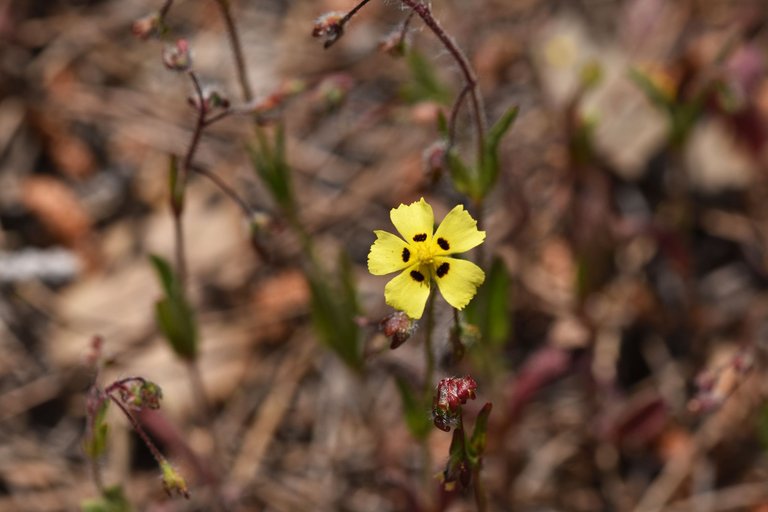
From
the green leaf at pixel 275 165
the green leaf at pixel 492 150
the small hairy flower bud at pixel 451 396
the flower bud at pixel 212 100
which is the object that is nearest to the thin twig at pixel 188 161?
the flower bud at pixel 212 100

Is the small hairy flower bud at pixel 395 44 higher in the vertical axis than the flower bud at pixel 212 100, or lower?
higher

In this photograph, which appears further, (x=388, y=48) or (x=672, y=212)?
(x=672, y=212)

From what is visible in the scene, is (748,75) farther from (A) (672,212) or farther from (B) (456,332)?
(B) (456,332)

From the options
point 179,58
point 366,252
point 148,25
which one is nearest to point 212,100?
point 179,58

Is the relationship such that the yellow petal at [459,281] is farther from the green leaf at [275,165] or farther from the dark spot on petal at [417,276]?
the green leaf at [275,165]

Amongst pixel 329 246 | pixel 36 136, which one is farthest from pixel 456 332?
pixel 36 136

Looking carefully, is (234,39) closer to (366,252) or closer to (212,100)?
(212,100)

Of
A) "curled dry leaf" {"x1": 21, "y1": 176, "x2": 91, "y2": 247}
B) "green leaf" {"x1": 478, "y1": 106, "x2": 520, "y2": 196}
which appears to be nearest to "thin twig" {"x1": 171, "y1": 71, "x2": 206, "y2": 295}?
"green leaf" {"x1": 478, "y1": 106, "x2": 520, "y2": 196}
